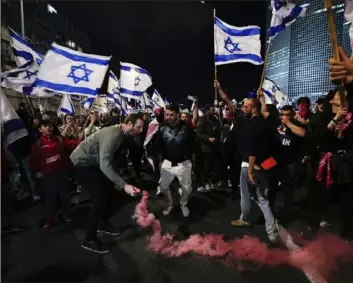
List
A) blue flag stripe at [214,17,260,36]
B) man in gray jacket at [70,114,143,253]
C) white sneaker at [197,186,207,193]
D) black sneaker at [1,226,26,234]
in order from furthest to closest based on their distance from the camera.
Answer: white sneaker at [197,186,207,193]
blue flag stripe at [214,17,260,36]
black sneaker at [1,226,26,234]
man in gray jacket at [70,114,143,253]

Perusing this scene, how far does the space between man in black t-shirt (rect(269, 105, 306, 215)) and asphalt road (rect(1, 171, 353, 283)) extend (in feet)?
2.28

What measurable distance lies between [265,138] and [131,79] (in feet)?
22.7

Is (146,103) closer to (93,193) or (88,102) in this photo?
(88,102)

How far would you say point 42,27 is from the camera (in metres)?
A: 47.0

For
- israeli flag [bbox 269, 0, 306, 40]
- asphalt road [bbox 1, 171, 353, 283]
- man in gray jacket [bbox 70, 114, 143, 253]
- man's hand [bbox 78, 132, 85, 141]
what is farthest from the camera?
man's hand [bbox 78, 132, 85, 141]

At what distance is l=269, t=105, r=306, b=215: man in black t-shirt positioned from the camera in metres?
5.11

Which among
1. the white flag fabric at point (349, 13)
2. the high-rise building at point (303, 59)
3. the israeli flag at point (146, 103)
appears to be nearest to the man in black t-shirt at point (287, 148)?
the white flag fabric at point (349, 13)

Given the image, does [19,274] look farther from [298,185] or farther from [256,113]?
[298,185]

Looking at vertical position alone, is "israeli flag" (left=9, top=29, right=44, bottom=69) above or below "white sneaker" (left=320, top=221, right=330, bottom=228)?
above

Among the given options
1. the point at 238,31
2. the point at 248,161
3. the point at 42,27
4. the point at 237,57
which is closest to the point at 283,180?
the point at 248,161

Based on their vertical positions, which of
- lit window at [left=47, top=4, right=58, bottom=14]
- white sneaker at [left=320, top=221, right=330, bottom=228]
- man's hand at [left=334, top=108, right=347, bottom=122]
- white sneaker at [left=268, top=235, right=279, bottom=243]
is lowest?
white sneaker at [left=320, top=221, right=330, bottom=228]

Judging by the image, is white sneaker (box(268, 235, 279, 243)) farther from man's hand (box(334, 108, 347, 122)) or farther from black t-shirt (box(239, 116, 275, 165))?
man's hand (box(334, 108, 347, 122))

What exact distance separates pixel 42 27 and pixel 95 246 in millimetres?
49284

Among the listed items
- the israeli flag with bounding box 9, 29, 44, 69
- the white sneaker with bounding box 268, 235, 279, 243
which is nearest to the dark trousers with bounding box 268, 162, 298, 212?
the white sneaker with bounding box 268, 235, 279, 243
